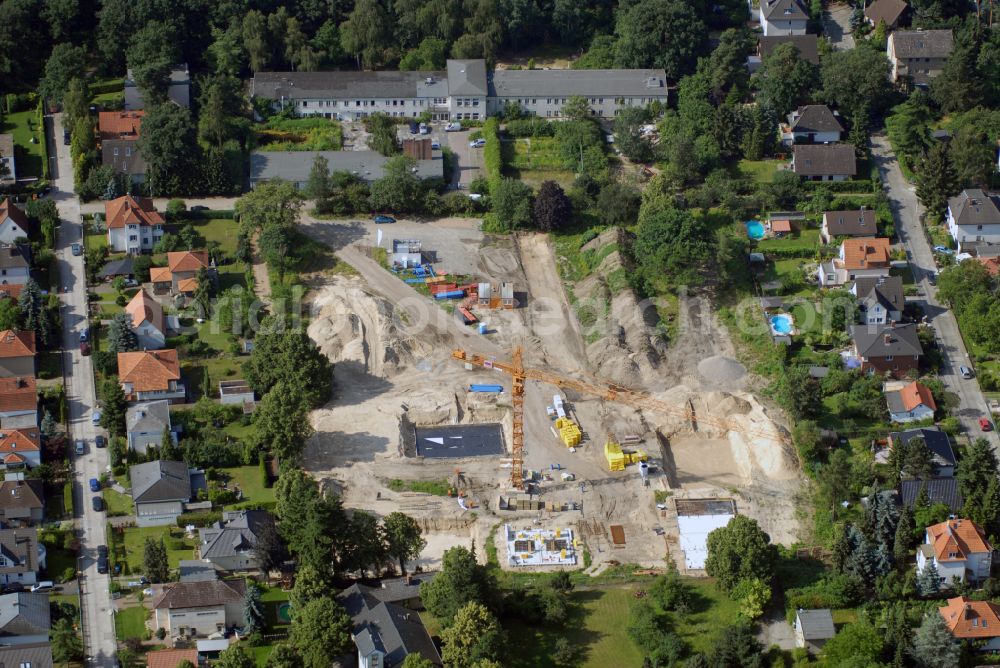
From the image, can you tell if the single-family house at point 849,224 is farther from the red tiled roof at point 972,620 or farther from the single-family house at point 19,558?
the single-family house at point 19,558

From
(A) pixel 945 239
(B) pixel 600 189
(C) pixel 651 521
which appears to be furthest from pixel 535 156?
(C) pixel 651 521

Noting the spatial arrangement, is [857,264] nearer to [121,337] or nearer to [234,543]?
[234,543]

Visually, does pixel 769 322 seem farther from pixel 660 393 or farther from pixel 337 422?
pixel 337 422

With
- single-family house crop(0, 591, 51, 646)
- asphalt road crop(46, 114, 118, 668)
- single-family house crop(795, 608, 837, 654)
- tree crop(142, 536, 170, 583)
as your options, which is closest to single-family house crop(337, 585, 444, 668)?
tree crop(142, 536, 170, 583)

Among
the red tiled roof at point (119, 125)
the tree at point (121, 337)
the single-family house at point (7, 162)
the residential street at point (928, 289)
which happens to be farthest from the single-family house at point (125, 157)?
the residential street at point (928, 289)

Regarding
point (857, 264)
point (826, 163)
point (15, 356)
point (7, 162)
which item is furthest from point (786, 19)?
point (15, 356)

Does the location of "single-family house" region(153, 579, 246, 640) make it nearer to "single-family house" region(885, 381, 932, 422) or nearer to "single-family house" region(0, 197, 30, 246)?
"single-family house" region(0, 197, 30, 246)
